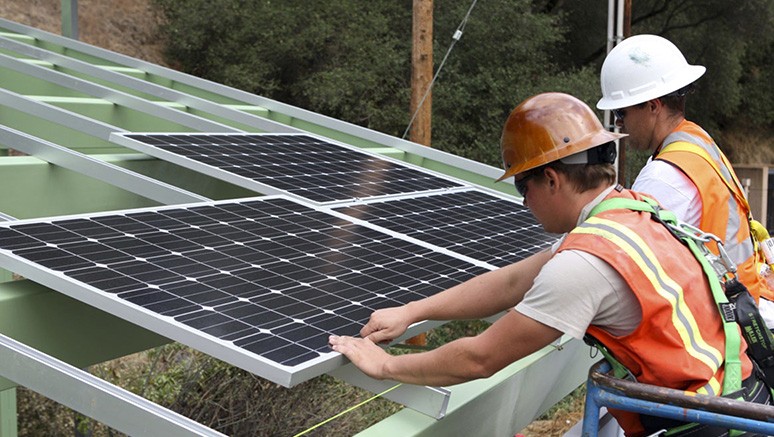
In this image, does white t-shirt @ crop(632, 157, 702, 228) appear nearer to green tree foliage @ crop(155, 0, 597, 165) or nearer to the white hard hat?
the white hard hat

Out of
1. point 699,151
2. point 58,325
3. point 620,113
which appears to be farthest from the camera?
point 620,113

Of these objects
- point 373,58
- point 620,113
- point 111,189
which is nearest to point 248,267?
point 111,189

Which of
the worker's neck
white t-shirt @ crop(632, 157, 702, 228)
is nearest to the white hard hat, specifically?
the worker's neck

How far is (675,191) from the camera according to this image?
4332 mm

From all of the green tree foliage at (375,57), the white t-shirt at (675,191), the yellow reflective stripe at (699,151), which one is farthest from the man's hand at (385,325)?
the green tree foliage at (375,57)

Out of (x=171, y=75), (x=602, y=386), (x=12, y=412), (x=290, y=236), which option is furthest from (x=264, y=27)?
(x=602, y=386)

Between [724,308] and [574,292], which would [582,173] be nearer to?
[574,292]

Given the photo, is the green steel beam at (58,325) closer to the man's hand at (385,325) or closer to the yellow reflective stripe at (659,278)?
the man's hand at (385,325)

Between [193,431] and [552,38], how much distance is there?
26434 mm

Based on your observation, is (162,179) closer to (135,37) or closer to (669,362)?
(669,362)

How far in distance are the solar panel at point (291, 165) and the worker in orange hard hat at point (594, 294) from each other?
7.92ft

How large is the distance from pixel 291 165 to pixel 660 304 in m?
3.90

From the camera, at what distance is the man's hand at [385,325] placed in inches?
139

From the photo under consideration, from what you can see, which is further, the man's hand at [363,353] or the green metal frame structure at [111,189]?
the green metal frame structure at [111,189]
